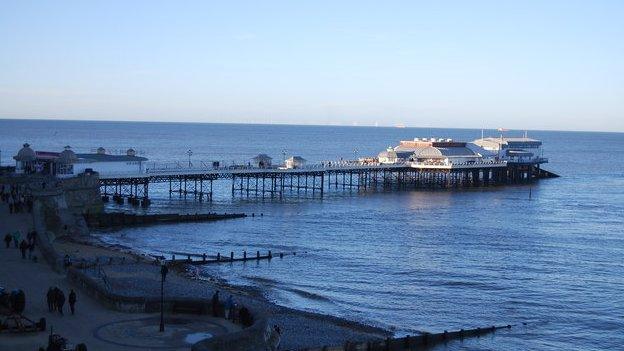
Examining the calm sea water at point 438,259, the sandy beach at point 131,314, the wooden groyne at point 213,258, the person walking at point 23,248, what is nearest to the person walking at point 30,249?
the sandy beach at point 131,314

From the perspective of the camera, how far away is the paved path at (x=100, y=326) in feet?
67.5

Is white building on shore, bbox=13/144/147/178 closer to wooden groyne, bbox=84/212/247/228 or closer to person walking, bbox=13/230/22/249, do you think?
wooden groyne, bbox=84/212/247/228

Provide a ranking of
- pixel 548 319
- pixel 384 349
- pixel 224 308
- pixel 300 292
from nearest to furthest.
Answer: pixel 224 308 → pixel 384 349 → pixel 548 319 → pixel 300 292

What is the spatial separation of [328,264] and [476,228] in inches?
771

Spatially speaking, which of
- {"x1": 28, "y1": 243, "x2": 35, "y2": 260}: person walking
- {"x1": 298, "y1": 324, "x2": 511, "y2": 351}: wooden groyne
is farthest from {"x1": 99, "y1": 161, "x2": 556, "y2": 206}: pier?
{"x1": 298, "y1": 324, "x2": 511, "y2": 351}: wooden groyne

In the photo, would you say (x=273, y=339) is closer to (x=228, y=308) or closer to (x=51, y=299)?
(x=228, y=308)

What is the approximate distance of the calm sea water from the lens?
1304 inches

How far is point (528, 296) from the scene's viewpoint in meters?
37.2

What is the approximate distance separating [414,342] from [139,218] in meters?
34.1

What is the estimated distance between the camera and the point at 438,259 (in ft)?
152

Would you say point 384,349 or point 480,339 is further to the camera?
point 480,339

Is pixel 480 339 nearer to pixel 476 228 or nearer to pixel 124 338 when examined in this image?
pixel 124 338

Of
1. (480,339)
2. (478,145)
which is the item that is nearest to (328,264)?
(480,339)

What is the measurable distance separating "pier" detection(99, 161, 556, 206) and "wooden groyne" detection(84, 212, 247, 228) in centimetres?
867
